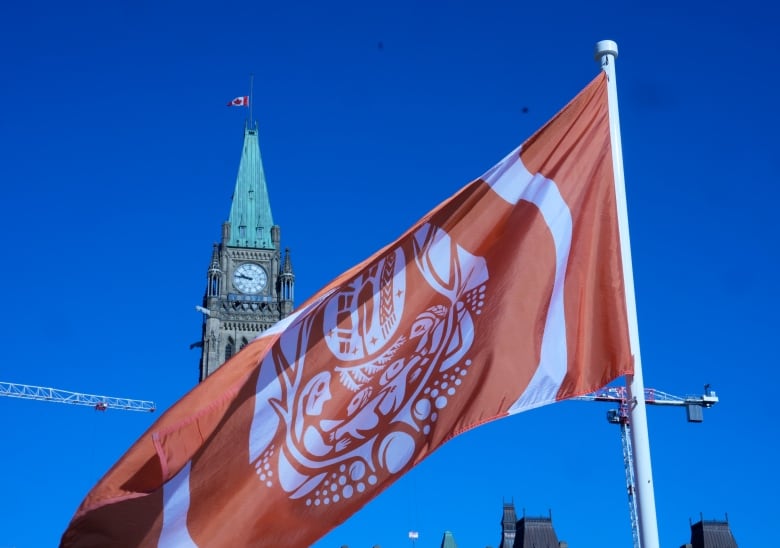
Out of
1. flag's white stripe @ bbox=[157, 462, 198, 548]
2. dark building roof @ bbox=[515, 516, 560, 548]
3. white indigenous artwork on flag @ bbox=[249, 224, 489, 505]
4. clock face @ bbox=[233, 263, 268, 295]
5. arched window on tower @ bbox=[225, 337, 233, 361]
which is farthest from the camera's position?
clock face @ bbox=[233, 263, 268, 295]

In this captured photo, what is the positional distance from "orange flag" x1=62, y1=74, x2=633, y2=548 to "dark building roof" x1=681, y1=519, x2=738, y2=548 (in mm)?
91345

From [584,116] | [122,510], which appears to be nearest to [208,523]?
[122,510]

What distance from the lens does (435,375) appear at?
1454 centimetres

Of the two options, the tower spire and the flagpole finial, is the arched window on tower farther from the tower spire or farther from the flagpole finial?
the flagpole finial

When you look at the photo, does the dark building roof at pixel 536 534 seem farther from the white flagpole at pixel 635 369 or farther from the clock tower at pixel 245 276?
the white flagpole at pixel 635 369

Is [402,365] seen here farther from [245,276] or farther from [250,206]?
[250,206]

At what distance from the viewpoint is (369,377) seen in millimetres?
14812

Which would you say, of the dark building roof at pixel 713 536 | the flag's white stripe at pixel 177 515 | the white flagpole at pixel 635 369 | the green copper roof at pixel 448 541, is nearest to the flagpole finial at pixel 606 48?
the white flagpole at pixel 635 369

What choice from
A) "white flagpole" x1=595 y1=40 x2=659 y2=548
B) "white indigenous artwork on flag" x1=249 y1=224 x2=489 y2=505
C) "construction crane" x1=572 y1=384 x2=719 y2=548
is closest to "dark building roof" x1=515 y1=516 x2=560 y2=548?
"construction crane" x1=572 y1=384 x2=719 y2=548

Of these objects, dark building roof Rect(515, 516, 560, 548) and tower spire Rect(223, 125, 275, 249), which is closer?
dark building roof Rect(515, 516, 560, 548)

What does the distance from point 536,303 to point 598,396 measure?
4571 inches

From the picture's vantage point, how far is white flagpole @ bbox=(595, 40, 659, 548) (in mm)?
12695

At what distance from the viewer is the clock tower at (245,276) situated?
423 feet

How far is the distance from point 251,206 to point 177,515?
12580cm
